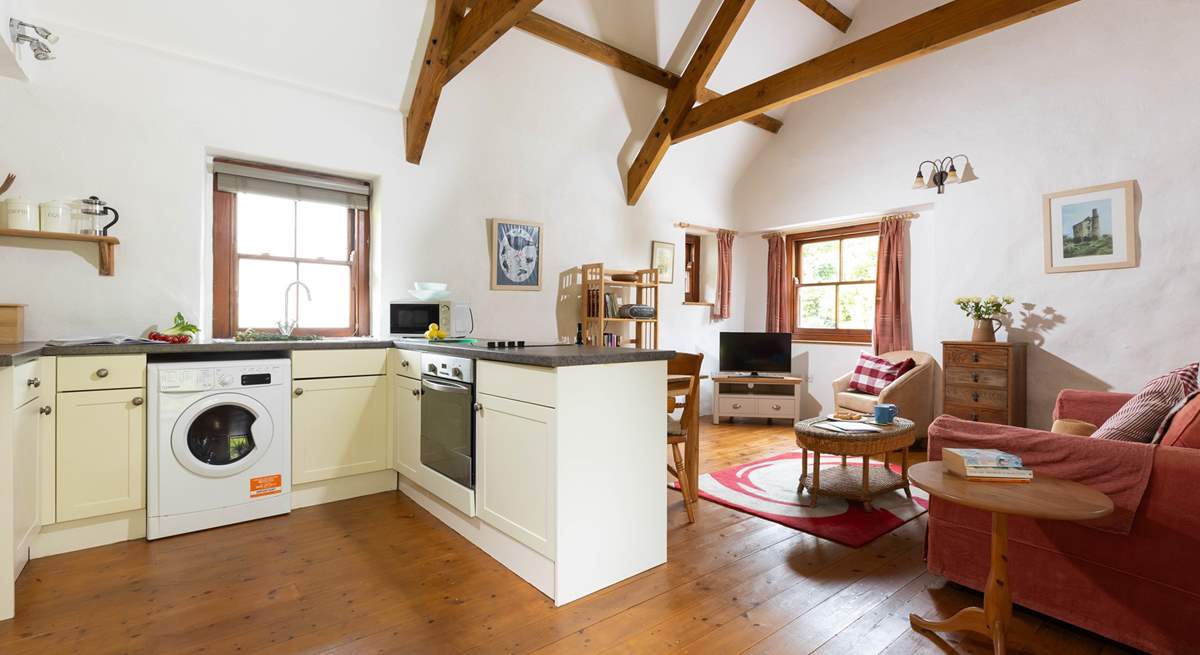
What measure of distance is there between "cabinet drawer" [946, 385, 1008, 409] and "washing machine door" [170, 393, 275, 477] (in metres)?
4.78

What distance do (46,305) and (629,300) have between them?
13.7 feet

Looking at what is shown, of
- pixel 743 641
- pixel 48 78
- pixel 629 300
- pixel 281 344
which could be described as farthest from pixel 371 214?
pixel 743 641

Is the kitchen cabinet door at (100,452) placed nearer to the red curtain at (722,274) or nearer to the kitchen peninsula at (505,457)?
the kitchen peninsula at (505,457)

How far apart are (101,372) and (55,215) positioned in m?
0.93

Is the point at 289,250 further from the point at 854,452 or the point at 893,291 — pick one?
the point at 893,291

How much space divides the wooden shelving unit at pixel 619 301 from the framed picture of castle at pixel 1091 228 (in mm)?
3161

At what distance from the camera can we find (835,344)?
18.9 feet

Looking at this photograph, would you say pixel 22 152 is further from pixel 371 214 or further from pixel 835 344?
pixel 835 344

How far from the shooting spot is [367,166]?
379cm

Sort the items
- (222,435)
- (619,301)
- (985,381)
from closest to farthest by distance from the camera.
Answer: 1. (222,435)
2. (985,381)
3. (619,301)

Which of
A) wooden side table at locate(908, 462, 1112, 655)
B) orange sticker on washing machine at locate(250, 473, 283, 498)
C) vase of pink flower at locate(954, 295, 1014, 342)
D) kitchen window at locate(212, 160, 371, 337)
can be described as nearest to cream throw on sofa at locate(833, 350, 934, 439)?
vase of pink flower at locate(954, 295, 1014, 342)

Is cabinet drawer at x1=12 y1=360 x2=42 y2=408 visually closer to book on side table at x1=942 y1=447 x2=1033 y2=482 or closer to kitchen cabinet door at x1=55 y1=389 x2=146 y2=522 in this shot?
kitchen cabinet door at x1=55 y1=389 x2=146 y2=522

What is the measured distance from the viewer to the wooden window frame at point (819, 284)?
5629mm

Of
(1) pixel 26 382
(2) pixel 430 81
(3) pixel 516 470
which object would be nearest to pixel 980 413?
(3) pixel 516 470
